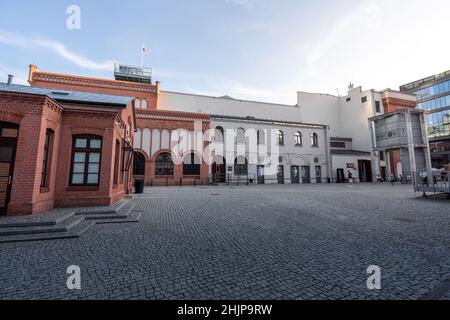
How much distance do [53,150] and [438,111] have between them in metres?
61.4

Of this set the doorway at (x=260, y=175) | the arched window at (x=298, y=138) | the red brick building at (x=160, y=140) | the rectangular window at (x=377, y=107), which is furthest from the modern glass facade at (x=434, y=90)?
the red brick building at (x=160, y=140)

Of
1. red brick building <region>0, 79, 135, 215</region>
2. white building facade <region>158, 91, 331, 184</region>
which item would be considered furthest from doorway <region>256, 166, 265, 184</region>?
red brick building <region>0, 79, 135, 215</region>

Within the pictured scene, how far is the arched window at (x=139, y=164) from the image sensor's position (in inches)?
908

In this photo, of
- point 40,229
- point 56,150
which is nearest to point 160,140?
point 56,150

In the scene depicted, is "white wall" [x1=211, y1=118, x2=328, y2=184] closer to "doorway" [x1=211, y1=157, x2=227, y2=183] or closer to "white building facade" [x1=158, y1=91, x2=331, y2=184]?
"white building facade" [x1=158, y1=91, x2=331, y2=184]

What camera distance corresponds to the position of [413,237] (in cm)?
527

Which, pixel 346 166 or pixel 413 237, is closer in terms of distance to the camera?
pixel 413 237

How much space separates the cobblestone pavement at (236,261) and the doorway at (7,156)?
332 centimetres
